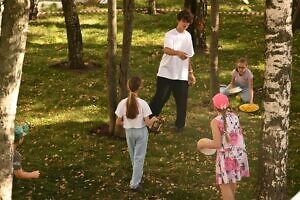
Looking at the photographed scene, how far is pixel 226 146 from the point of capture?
7.11m

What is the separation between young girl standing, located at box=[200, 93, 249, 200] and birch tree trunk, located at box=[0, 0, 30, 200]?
2.62 metres

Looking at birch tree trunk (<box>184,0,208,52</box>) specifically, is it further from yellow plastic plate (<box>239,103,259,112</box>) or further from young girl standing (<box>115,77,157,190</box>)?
young girl standing (<box>115,77,157,190</box>)

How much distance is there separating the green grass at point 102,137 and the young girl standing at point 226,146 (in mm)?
1075

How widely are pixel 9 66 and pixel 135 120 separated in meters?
3.10

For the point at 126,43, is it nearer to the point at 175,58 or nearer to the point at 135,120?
the point at 175,58

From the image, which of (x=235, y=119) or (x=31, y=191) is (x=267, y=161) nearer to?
(x=235, y=119)

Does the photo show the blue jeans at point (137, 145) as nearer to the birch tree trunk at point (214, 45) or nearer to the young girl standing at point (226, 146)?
the young girl standing at point (226, 146)

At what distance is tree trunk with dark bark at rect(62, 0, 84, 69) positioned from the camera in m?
15.6

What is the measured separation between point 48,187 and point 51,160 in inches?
43.2

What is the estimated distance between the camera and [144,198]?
8.36 m

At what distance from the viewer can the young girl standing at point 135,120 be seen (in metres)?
8.08

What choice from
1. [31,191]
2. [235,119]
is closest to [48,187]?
[31,191]

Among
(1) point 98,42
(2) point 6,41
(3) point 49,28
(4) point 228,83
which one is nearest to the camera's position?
(2) point 6,41

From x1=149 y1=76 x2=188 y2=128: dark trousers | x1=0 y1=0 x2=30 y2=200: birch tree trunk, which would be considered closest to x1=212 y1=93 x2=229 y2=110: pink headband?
x1=0 y1=0 x2=30 y2=200: birch tree trunk
